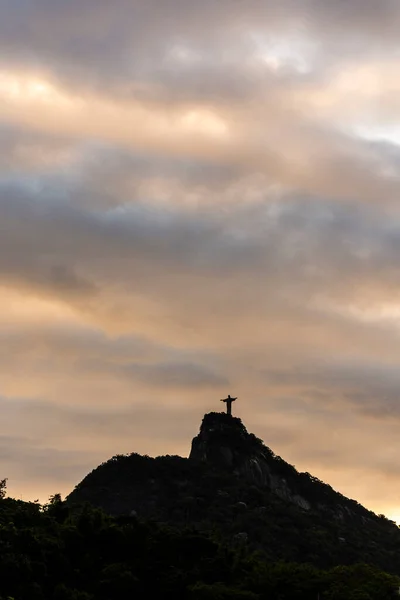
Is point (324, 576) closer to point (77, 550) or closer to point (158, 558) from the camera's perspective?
point (158, 558)

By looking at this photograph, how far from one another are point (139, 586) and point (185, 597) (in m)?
3.88

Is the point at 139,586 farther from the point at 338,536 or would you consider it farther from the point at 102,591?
the point at 338,536

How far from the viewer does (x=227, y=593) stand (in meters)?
84.8

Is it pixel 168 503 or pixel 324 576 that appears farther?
pixel 168 503

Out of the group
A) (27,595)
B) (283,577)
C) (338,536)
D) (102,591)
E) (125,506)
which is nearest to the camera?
(27,595)

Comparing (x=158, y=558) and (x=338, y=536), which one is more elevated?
(x=338, y=536)

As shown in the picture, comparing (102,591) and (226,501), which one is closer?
(102,591)

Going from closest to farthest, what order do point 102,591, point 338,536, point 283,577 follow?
point 102,591, point 283,577, point 338,536

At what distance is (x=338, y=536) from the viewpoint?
183500mm

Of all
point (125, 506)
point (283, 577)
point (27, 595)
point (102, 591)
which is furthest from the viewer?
point (125, 506)

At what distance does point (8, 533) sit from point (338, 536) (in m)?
109

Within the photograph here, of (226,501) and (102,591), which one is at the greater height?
(226,501)

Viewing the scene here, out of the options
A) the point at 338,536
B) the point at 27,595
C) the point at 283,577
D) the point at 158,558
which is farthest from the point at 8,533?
the point at 338,536

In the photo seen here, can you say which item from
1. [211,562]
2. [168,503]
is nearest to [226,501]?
[168,503]
